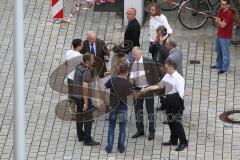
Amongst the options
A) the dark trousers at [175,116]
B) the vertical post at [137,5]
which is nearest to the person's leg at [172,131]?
the dark trousers at [175,116]

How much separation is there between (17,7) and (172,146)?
497 centimetres

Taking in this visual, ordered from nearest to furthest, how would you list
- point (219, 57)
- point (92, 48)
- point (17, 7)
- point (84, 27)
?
point (17, 7), point (92, 48), point (219, 57), point (84, 27)

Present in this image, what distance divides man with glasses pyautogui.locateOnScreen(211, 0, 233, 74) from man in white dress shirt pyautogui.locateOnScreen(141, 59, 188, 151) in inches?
108

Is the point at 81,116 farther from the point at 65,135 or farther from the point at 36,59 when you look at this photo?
the point at 36,59

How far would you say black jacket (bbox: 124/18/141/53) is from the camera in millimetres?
19125

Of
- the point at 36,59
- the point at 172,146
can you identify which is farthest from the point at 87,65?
the point at 36,59

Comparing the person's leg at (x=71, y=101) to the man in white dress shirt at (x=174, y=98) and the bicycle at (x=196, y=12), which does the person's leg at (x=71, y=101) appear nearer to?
the man in white dress shirt at (x=174, y=98)

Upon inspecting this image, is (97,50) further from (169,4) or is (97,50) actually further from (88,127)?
(169,4)

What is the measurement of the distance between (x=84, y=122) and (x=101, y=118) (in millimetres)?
861

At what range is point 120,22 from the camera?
22.0 metres

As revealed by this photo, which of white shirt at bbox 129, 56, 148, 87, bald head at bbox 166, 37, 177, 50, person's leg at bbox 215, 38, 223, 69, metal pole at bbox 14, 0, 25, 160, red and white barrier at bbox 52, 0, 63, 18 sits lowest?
person's leg at bbox 215, 38, 223, 69

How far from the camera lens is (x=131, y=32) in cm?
1919

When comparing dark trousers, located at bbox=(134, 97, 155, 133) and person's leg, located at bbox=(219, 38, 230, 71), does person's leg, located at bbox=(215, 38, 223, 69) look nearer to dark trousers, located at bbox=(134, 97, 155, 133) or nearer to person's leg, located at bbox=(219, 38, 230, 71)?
person's leg, located at bbox=(219, 38, 230, 71)

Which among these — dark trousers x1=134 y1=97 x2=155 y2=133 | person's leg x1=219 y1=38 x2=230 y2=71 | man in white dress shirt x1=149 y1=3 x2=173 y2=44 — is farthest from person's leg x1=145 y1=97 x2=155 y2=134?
person's leg x1=219 y1=38 x2=230 y2=71
